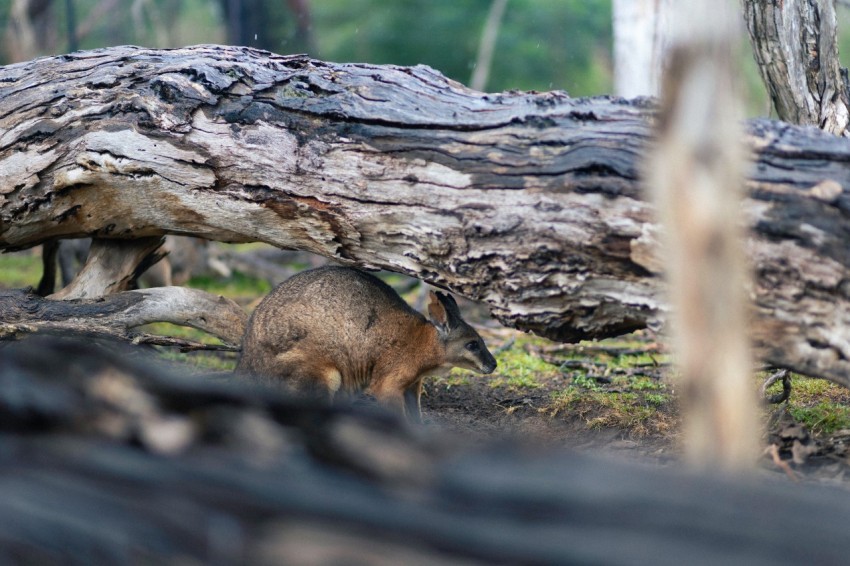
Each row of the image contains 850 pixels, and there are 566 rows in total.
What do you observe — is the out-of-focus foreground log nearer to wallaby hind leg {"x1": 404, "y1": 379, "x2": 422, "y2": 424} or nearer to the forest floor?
the forest floor

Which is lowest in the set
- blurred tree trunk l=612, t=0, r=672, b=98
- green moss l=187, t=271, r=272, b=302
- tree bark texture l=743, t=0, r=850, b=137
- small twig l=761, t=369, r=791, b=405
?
small twig l=761, t=369, r=791, b=405

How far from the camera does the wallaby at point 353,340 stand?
220 inches

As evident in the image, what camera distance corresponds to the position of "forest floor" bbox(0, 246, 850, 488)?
434cm

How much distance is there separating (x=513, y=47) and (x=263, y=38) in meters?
4.84

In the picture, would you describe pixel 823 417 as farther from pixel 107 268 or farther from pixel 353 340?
pixel 107 268

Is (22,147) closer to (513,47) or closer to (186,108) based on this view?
(186,108)

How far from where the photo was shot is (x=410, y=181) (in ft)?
15.4

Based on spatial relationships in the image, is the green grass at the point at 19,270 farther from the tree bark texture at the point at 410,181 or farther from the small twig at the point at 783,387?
the small twig at the point at 783,387

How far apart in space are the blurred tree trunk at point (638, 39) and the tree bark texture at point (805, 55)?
3.47m

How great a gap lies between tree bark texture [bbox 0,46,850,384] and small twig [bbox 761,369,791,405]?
3.88 feet

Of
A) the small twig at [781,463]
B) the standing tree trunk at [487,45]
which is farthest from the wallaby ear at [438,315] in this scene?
the standing tree trunk at [487,45]

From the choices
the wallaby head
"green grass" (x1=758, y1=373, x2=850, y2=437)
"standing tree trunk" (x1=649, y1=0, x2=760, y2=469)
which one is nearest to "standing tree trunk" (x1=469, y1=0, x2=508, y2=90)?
the wallaby head

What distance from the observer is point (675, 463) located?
4270 millimetres

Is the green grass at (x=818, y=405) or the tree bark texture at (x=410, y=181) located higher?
the tree bark texture at (x=410, y=181)
